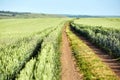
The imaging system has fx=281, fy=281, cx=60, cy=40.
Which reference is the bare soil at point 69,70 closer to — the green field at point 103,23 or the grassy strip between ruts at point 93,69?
the grassy strip between ruts at point 93,69

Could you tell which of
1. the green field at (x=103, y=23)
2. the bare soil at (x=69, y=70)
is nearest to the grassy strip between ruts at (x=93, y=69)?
the bare soil at (x=69, y=70)

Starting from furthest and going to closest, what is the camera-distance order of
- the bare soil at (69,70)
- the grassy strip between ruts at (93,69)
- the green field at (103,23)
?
the green field at (103,23), the bare soil at (69,70), the grassy strip between ruts at (93,69)

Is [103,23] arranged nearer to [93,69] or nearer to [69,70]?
Result: [93,69]

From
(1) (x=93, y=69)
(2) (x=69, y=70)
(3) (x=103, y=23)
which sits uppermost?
(1) (x=93, y=69)

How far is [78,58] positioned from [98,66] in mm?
4137

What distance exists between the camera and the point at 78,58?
86.8 feet

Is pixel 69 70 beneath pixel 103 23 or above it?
above

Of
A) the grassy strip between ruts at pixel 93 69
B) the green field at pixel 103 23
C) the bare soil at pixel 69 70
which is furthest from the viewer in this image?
the green field at pixel 103 23

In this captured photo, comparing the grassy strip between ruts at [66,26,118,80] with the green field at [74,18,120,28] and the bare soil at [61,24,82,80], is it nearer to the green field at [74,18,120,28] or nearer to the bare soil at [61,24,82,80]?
the bare soil at [61,24,82,80]

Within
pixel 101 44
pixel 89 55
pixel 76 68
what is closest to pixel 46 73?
pixel 76 68

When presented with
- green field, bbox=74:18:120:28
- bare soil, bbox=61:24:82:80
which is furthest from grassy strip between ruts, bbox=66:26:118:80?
green field, bbox=74:18:120:28

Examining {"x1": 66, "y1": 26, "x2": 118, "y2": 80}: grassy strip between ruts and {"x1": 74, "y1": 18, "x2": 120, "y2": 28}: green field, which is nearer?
{"x1": 66, "y1": 26, "x2": 118, "y2": 80}: grassy strip between ruts

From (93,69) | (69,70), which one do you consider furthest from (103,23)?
(69,70)

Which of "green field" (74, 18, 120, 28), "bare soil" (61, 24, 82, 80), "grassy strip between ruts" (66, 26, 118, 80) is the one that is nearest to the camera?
"grassy strip between ruts" (66, 26, 118, 80)
